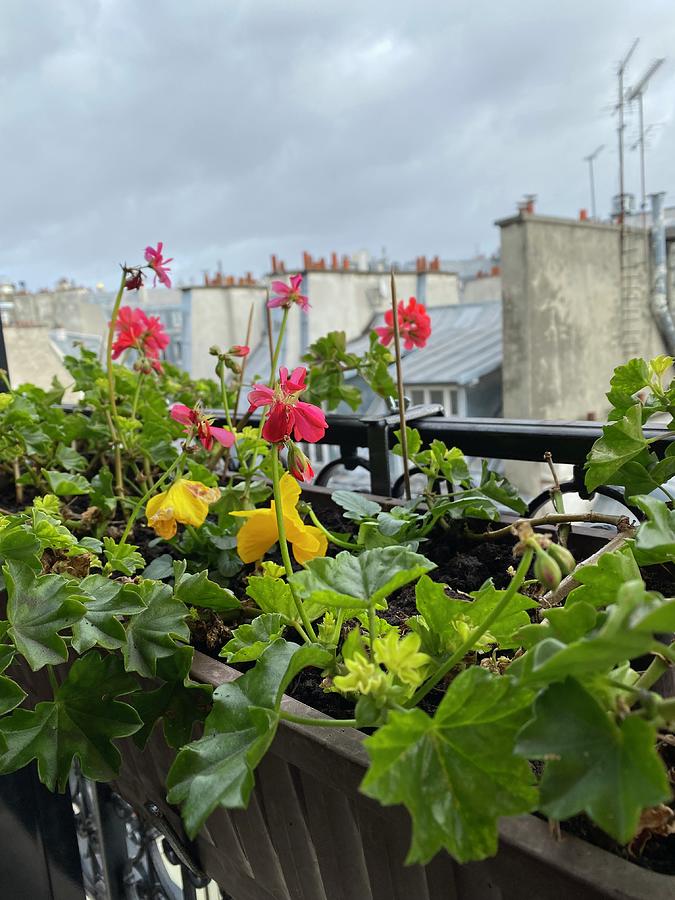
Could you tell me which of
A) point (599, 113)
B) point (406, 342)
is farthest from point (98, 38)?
point (599, 113)

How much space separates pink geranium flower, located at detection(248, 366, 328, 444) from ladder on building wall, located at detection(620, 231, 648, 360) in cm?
694

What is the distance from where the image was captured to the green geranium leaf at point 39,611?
0.39m

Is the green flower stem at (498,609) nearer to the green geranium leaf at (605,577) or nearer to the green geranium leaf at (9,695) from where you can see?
the green geranium leaf at (605,577)

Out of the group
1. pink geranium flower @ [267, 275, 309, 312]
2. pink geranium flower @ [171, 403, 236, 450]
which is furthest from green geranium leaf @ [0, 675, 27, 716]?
pink geranium flower @ [267, 275, 309, 312]

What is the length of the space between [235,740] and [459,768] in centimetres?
13

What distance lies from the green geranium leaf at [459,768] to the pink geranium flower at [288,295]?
55cm

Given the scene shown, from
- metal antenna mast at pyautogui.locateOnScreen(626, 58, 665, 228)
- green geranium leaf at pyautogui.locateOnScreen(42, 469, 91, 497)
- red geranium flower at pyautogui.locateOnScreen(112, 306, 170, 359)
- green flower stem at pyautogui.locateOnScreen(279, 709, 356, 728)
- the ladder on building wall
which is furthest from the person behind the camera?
the ladder on building wall

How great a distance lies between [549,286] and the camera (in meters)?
6.36

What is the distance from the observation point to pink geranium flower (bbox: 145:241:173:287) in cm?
77

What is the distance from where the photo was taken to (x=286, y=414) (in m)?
0.43

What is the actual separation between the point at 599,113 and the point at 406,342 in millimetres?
5489

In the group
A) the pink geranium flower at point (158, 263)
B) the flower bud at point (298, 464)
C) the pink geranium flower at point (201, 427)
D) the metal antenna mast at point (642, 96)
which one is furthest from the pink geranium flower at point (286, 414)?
the metal antenna mast at point (642, 96)

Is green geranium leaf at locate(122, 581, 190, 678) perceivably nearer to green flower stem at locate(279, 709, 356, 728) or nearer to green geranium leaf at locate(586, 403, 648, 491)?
green flower stem at locate(279, 709, 356, 728)

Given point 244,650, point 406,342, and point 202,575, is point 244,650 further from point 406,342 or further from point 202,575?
point 406,342
